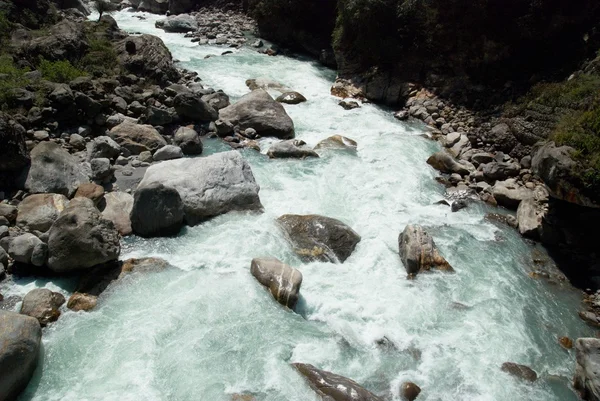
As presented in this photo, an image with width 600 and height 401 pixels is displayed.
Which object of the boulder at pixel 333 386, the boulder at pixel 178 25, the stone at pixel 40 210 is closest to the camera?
the boulder at pixel 333 386

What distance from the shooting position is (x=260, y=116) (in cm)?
1948

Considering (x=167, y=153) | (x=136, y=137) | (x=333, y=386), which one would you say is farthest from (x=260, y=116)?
(x=333, y=386)

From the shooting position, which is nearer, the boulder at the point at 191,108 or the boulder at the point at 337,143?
the boulder at the point at 337,143

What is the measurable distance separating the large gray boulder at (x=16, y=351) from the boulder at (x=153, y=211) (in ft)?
13.7

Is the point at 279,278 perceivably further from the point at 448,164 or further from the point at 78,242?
the point at 448,164

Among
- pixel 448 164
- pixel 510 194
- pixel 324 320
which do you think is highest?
pixel 510 194

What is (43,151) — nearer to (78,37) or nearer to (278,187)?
(278,187)

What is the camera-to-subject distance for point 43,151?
13484 millimetres

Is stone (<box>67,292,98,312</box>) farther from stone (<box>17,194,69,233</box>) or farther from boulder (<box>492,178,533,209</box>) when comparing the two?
boulder (<box>492,178,533,209</box>)

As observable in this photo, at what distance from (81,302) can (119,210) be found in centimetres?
346

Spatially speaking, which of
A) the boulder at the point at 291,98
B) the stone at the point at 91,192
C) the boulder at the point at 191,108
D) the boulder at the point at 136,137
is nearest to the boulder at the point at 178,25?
the boulder at the point at 291,98

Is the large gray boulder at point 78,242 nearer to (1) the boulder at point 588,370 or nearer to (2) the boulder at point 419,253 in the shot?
(2) the boulder at point 419,253

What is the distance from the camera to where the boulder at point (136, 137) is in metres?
16.2

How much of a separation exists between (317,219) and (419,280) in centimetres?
340
